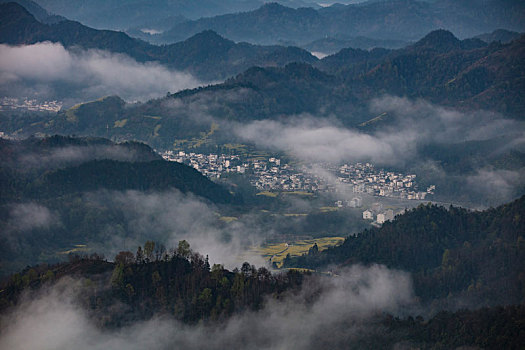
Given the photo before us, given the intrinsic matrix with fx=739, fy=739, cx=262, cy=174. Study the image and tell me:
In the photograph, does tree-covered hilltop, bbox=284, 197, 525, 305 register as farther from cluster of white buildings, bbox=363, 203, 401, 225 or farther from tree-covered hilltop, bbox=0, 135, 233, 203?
tree-covered hilltop, bbox=0, 135, 233, 203

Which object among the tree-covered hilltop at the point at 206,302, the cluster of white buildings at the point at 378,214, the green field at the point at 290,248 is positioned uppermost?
the cluster of white buildings at the point at 378,214

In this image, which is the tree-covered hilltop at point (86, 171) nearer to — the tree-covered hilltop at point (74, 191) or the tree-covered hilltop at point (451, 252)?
the tree-covered hilltop at point (74, 191)

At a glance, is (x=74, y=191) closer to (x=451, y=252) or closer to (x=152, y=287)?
(x=152, y=287)

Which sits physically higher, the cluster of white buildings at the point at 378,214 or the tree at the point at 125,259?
the cluster of white buildings at the point at 378,214

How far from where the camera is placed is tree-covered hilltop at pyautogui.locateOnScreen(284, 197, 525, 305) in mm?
106312

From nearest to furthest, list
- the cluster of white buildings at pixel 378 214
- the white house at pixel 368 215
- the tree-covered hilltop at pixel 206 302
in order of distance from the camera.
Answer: the tree-covered hilltop at pixel 206 302, the cluster of white buildings at pixel 378 214, the white house at pixel 368 215

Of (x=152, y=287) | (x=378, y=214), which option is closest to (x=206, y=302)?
(x=152, y=287)

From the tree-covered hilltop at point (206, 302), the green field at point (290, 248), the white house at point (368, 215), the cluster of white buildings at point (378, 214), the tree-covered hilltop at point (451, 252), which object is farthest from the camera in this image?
the white house at point (368, 215)

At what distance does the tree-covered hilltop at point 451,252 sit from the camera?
10631cm

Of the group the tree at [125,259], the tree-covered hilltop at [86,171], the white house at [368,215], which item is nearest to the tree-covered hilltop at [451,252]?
the white house at [368,215]

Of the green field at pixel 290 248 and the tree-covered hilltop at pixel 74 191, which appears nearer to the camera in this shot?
the tree-covered hilltop at pixel 74 191

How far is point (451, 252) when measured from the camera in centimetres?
11588

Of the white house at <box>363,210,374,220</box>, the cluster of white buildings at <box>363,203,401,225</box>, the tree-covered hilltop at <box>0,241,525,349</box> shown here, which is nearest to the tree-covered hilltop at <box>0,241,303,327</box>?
the tree-covered hilltop at <box>0,241,525,349</box>

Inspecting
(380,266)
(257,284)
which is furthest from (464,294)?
(257,284)
